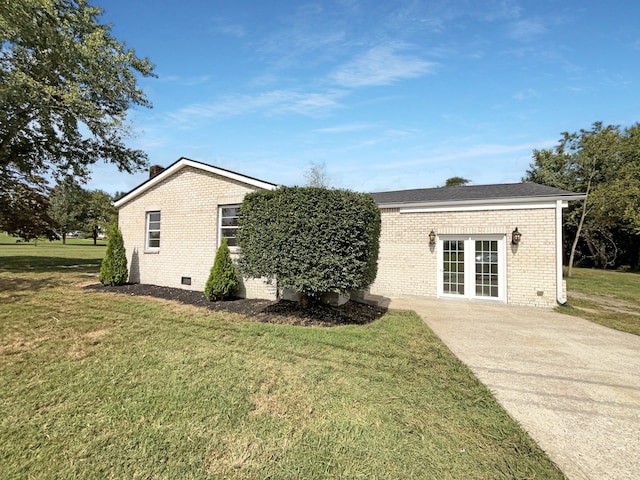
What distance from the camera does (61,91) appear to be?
12742mm

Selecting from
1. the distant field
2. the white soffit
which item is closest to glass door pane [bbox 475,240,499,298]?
the white soffit

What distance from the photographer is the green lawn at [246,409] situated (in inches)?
96.3

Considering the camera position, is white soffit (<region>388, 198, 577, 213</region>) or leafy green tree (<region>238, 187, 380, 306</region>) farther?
white soffit (<region>388, 198, 577, 213</region>)

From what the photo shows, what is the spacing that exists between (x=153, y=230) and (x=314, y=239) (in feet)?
→ 26.3

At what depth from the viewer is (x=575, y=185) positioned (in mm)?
22438

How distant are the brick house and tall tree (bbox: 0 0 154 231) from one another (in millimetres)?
6227

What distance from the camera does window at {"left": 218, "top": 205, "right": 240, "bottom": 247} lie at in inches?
378

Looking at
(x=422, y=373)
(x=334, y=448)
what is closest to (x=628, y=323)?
(x=422, y=373)

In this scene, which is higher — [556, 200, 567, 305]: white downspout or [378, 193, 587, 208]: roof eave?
[378, 193, 587, 208]: roof eave

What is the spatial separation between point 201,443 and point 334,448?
1207 millimetres

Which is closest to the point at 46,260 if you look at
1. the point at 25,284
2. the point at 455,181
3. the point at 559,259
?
the point at 25,284

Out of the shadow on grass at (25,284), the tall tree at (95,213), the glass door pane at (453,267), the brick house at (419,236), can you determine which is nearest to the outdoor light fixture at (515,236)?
the brick house at (419,236)

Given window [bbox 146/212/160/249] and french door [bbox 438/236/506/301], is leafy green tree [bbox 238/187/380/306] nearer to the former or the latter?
french door [bbox 438/236/506/301]

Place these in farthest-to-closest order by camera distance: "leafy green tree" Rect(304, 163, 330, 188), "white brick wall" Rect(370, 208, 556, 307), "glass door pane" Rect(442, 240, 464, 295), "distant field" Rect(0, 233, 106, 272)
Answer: "leafy green tree" Rect(304, 163, 330, 188) → "distant field" Rect(0, 233, 106, 272) → "glass door pane" Rect(442, 240, 464, 295) → "white brick wall" Rect(370, 208, 556, 307)
